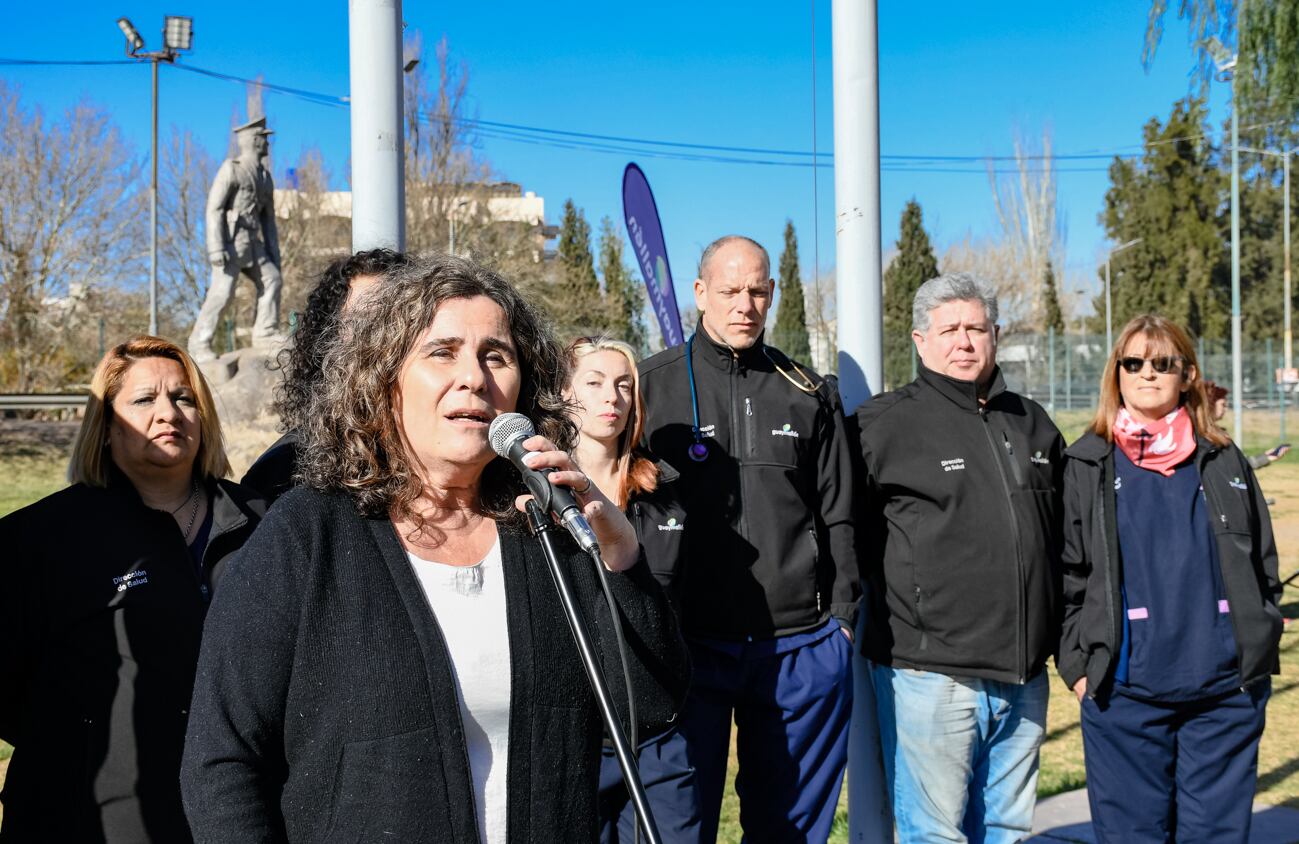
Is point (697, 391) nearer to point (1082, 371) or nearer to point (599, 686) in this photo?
point (599, 686)

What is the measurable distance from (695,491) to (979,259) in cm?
5086

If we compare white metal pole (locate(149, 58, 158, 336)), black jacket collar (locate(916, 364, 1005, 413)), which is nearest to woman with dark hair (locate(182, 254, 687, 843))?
black jacket collar (locate(916, 364, 1005, 413))

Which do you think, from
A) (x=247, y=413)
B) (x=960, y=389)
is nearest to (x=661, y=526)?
(x=960, y=389)

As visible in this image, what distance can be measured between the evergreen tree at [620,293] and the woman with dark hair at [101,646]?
27.6 metres

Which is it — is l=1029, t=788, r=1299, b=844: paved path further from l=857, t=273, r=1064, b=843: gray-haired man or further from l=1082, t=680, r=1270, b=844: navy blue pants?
l=857, t=273, r=1064, b=843: gray-haired man

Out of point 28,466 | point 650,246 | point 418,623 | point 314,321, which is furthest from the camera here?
point 28,466

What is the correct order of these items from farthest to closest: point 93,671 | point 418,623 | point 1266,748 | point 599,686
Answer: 1. point 1266,748
2. point 93,671
3. point 418,623
4. point 599,686

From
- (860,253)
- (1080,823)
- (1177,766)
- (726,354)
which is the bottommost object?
(1080,823)

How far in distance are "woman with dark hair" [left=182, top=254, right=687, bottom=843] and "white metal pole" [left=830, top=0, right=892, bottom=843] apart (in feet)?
7.00

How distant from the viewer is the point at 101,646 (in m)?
2.71

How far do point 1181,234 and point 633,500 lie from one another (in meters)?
50.0

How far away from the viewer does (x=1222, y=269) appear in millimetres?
49688

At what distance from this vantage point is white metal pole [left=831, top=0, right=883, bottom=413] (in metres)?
4.14

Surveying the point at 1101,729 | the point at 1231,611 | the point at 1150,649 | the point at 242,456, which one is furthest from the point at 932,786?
the point at 242,456
